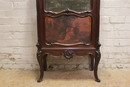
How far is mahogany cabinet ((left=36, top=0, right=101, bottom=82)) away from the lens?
1970 mm

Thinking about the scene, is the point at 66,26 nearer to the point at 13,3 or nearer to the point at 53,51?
the point at 53,51

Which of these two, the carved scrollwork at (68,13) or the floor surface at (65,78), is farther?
the floor surface at (65,78)

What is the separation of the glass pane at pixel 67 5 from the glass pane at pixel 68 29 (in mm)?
91

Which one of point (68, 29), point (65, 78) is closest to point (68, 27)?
point (68, 29)

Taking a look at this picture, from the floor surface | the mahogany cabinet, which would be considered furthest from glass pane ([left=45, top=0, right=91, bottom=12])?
the floor surface

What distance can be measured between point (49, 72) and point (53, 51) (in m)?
0.46

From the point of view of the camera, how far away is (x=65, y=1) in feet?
6.44

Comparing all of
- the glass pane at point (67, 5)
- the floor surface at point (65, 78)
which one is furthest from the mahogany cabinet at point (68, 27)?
the floor surface at point (65, 78)

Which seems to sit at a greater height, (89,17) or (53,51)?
(89,17)

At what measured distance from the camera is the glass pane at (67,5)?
6.45 feet

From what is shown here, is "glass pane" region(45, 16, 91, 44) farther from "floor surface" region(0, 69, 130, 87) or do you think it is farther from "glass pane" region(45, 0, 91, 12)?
"floor surface" region(0, 69, 130, 87)

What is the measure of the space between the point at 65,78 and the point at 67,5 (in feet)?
2.75

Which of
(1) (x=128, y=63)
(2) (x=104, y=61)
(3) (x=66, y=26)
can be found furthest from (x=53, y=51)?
(1) (x=128, y=63)

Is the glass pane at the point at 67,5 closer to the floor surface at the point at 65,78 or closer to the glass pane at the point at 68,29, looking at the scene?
the glass pane at the point at 68,29
